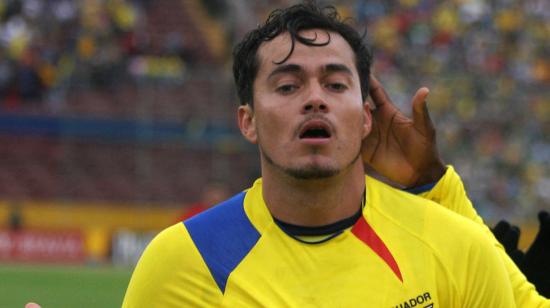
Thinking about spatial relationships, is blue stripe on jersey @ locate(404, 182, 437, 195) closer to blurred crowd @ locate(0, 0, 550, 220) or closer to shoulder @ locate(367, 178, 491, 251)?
→ shoulder @ locate(367, 178, 491, 251)

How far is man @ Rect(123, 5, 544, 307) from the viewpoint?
3.68 metres

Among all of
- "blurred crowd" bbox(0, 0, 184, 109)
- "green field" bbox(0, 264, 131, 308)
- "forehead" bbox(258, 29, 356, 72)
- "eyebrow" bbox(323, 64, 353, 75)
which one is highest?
"blurred crowd" bbox(0, 0, 184, 109)

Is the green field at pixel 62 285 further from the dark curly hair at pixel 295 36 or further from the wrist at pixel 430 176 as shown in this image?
the dark curly hair at pixel 295 36

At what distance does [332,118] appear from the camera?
3732 mm

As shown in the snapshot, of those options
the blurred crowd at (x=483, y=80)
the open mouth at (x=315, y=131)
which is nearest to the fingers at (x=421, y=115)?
the open mouth at (x=315, y=131)

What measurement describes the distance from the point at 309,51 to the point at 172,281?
81 centimetres

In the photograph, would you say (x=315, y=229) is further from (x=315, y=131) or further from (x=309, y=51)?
(x=309, y=51)

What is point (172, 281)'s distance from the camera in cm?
377

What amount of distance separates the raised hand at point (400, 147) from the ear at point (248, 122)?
0.88 meters

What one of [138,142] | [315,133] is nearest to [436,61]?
[138,142]

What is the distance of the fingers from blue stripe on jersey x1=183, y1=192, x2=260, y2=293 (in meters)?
Answer: 0.94

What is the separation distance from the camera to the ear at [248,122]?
405 centimetres

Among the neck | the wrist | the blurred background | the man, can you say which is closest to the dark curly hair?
the man

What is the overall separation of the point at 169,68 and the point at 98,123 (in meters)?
2.53
